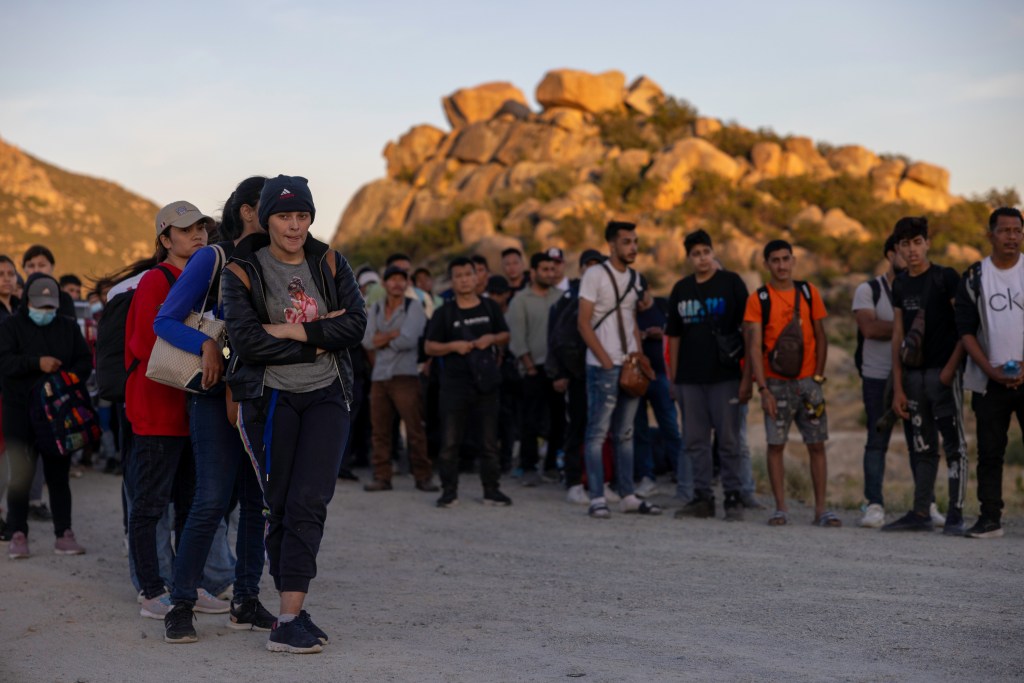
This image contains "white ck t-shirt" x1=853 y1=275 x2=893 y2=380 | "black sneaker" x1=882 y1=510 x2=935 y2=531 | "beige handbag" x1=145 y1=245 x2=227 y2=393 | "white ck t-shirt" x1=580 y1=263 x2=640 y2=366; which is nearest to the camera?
"beige handbag" x1=145 y1=245 x2=227 y2=393

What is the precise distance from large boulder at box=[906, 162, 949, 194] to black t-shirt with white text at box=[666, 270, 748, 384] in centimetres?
4929

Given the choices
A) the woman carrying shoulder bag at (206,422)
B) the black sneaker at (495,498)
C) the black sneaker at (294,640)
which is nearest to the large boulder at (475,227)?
the black sneaker at (495,498)

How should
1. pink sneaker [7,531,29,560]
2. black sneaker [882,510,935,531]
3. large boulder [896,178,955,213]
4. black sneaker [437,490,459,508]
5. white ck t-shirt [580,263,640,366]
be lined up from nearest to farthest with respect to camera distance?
pink sneaker [7,531,29,560]
black sneaker [882,510,935,531]
white ck t-shirt [580,263,640,366]
black sneaker [437,490,459,508]
large boulder [896,178,955,213]

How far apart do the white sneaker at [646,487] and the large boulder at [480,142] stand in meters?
51.8

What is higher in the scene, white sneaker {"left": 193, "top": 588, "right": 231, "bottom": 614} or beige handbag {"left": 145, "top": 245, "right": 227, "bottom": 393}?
beige handbag {"left": 145, "top": 245, "right": 227, "bottom": 393}

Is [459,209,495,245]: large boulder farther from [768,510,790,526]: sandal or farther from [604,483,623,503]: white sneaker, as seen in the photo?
[768,510,790,526]: sandal

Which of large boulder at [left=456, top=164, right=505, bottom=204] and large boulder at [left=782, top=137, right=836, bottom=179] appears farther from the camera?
large boulder at [left=456, top=164, right=505, bottom=204]

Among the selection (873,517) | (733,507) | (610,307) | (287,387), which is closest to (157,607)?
(287,387)

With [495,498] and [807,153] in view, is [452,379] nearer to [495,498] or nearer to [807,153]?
[495,498]

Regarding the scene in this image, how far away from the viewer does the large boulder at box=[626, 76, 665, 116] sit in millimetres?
62156

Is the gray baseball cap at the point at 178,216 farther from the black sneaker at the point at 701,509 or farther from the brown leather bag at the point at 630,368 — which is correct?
the black sneaker at the point at 701,509

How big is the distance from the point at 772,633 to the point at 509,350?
7874mm

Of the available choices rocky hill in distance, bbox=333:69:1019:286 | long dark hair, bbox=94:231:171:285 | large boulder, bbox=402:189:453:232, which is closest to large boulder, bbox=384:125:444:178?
rocky hill in distance, bbox=333:69:1019:286

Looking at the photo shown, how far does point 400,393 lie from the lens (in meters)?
12.2
